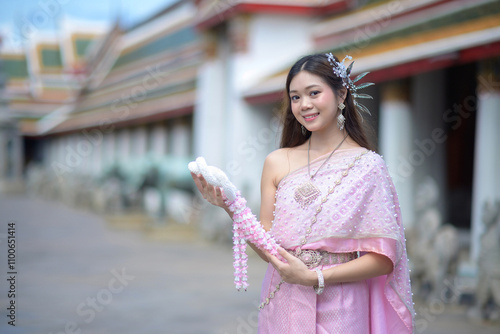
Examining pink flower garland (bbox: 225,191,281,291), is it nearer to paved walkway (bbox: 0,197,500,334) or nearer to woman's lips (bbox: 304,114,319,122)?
woman's lips (bbox: 304,114,319,122)

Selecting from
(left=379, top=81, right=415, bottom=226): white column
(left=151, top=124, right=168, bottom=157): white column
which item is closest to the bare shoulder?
(left=379, top=81, right=415, bottom=226): white column

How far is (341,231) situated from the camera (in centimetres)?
196

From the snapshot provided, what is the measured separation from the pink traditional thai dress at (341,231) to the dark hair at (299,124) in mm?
86

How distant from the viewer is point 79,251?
383 inches

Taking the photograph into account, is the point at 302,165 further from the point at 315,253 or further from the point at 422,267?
the point at 422,267

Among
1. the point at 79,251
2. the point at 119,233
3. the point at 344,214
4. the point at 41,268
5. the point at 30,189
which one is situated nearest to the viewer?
the point at 344,214

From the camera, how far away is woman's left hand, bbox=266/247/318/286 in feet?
6.20

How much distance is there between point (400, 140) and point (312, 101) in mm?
5761

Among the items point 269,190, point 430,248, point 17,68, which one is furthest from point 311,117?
point 17,68

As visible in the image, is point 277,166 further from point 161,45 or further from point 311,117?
point 161,45

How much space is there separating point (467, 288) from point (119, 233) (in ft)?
26.4

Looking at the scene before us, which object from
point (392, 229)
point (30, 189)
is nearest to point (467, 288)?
point (392, 229)

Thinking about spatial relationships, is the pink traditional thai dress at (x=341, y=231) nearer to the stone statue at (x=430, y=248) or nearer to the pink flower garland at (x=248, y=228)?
the pink flower garland at (x=248, y=228)

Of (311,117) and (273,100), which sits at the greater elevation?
(273,100)
